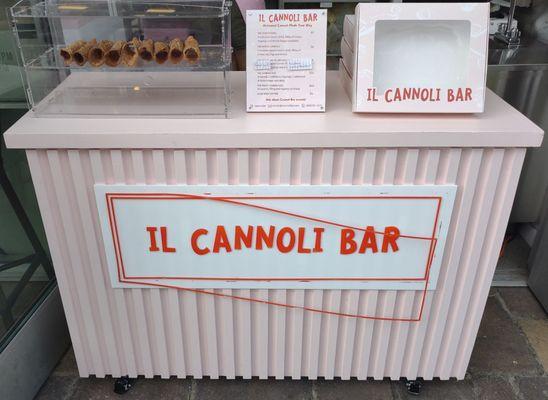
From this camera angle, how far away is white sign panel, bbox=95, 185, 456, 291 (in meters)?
1.49

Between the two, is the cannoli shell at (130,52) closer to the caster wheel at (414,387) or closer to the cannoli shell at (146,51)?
the cannoli shell at (146,51)

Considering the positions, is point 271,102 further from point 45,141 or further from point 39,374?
point 39,374

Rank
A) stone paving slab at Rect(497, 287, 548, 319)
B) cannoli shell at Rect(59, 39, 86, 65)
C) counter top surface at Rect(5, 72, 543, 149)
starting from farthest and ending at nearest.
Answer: stone paving slab at Rect(497, 287, 548, 319), cannoli shell at Rect(59, 39, 86, 65), counter top surface at Rect(5, 72, 543, 149)

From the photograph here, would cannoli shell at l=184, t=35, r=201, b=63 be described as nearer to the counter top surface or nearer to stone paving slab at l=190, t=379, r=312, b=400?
the counter top surface

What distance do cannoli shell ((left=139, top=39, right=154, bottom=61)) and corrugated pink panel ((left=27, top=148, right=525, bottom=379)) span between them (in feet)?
1.02

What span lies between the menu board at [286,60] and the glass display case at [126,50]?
10cm

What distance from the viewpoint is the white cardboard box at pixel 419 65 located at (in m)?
1.43

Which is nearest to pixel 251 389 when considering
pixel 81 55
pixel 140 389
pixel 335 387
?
pixel 335 387

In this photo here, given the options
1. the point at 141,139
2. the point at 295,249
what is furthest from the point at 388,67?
the point at 141,139

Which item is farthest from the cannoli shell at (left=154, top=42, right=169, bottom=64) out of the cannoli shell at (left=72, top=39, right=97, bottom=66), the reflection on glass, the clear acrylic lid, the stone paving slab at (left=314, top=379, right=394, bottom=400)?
the stone paving slab at (left=314, top=379, right=394, bottom=400)

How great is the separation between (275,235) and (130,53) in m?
0.72

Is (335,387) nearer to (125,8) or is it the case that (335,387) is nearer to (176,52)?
(176,52)

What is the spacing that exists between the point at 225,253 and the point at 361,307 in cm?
50

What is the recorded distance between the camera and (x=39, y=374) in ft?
6.18
